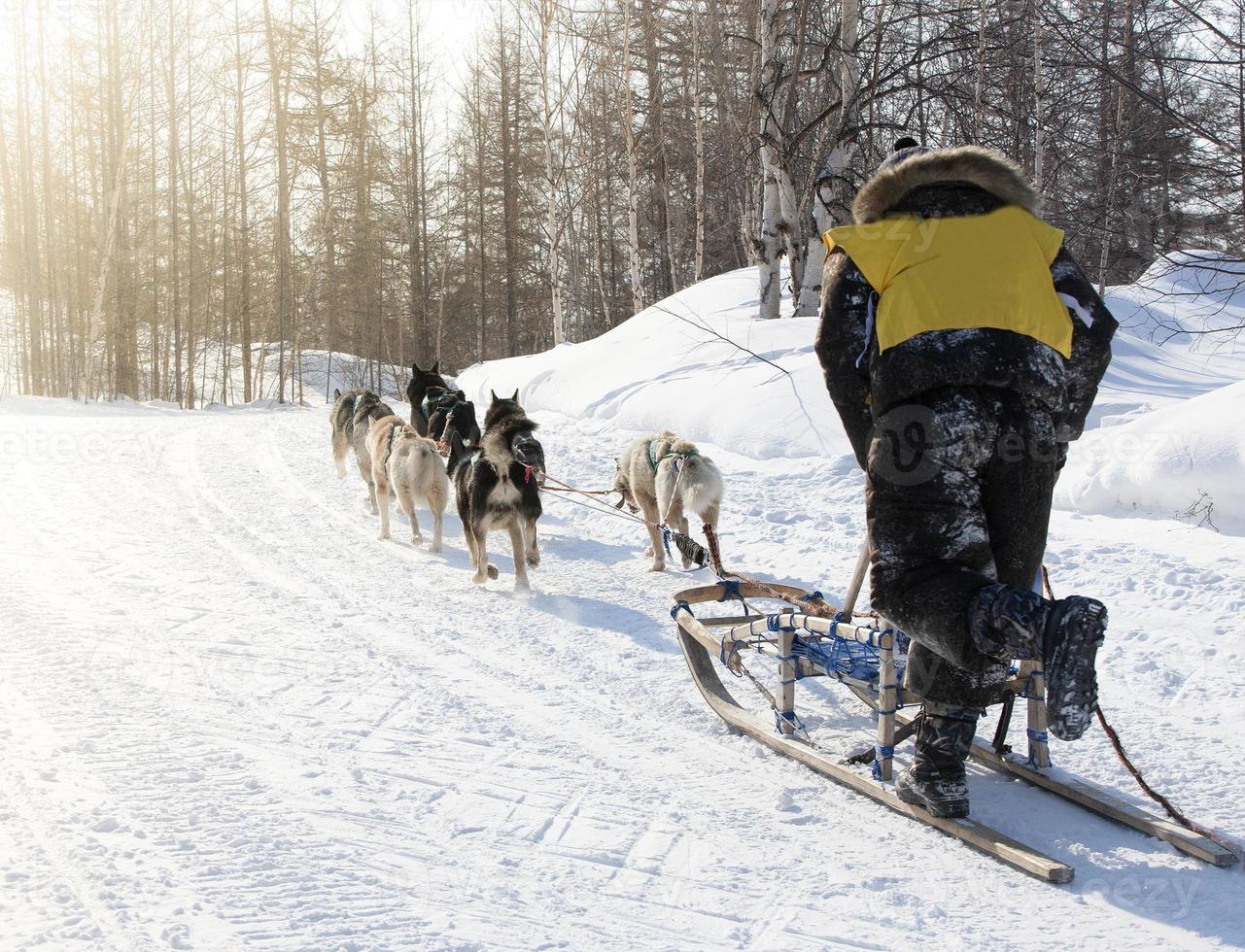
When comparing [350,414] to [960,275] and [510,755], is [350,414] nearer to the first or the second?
[510,755]

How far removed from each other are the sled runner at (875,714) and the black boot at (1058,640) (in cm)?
56

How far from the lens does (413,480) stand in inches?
301

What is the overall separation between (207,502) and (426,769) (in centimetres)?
638

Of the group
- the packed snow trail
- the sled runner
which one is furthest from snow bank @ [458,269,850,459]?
the sled runner

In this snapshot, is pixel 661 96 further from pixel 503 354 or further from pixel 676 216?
pixel 503 354

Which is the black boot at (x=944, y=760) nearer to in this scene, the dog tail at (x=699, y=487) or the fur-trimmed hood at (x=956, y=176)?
the fur-trimmed hood at (x=956, y=176)

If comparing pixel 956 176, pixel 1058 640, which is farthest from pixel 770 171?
pixel 1058 640

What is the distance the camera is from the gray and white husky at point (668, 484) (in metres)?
6.37

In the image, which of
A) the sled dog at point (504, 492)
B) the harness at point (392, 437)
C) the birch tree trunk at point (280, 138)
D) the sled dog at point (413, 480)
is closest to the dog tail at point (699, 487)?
the sled dog at point (504, 492)

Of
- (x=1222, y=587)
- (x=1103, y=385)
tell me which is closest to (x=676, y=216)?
(x=1103, y=385)

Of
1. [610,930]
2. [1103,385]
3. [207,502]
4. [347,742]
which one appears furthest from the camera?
[1103,385]

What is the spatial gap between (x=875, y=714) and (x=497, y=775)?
1622 millimetres

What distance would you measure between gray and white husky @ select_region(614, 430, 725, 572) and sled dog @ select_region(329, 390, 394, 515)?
2969 millimetres

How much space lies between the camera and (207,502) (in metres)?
8.92
